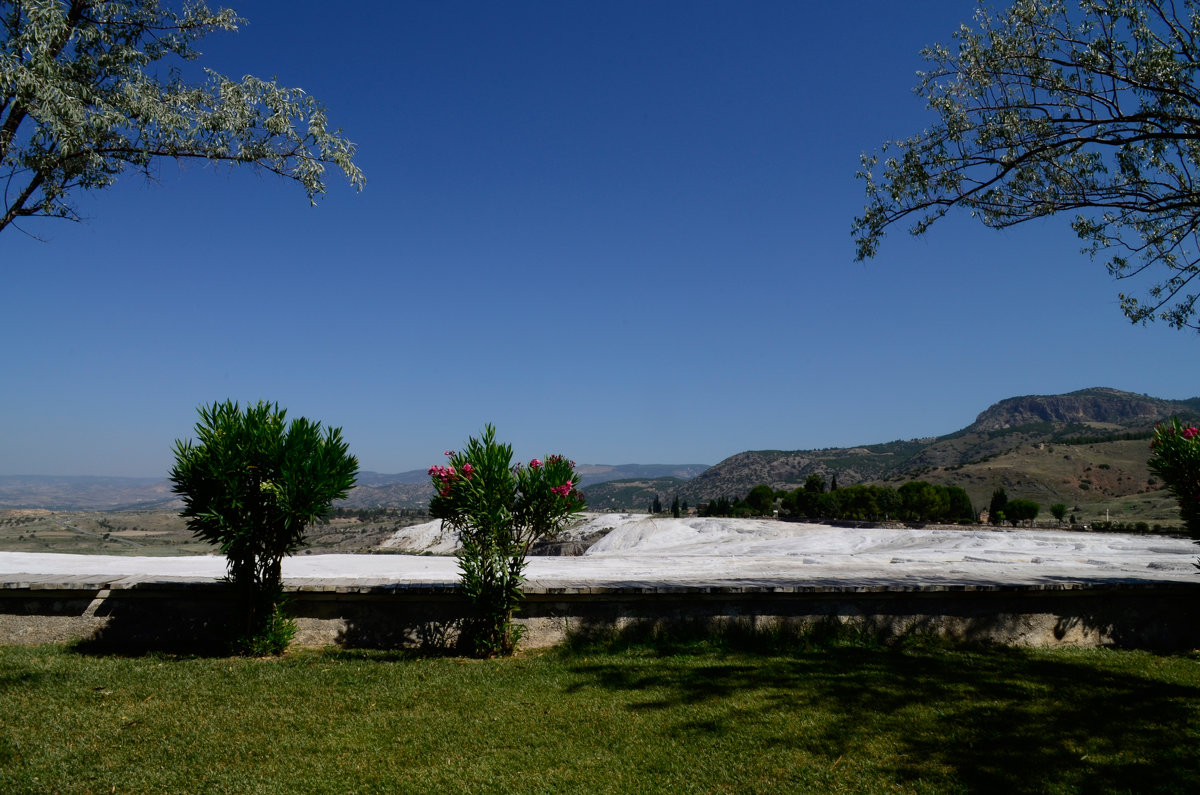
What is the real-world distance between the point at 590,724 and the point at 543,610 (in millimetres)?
2199

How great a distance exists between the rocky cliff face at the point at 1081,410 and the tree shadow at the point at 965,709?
440ft

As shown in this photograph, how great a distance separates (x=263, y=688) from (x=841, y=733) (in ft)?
13.3

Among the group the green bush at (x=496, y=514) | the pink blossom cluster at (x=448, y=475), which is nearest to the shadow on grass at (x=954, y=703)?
the green bush at (x=496, y=514)

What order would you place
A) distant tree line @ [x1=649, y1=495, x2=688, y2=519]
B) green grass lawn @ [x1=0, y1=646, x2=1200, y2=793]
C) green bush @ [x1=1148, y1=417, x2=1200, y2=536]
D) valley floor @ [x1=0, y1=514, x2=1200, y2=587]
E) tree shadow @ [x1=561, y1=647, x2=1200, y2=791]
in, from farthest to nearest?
1. distant tree line @ [x1=649, y1=495, x2=688, y2=519]
2. valley floor @ [x1=0, y1=514, x2=1200, y2=587]
3. green bush @ [x1=1148, y1=417, x2=1200, y2=536]
4. tree shadow @ [x1=561, y1=647, x2=1200, y2=791]
5. green grass lawn @ [x1=0, y1=646, x2=1200, y2=793]

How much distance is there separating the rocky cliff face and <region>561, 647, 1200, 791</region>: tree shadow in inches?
5285

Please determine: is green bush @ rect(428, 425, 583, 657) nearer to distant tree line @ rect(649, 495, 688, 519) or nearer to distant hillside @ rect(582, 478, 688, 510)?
distant tree line @ rect(649, 495, 688, 519)

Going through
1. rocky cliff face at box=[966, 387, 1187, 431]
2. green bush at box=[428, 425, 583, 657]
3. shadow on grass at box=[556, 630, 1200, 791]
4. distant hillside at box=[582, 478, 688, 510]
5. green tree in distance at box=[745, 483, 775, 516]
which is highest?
rocky cliff face at box=[966, 387, 1187, 431]

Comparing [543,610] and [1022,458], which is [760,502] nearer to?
[543,610]

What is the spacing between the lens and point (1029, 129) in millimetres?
7719

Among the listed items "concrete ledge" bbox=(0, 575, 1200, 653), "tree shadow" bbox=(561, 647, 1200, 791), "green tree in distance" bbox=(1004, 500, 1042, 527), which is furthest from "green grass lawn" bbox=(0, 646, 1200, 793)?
"green tree in distance" bbox=(1004, 500, 1042, 527)

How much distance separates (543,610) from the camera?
660cm

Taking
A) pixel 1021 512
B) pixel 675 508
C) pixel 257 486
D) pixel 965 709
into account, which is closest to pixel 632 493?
pixel 675 508

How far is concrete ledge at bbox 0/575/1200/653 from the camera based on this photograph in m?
6.40

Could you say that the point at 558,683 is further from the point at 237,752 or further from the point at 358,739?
the point at 237,752
